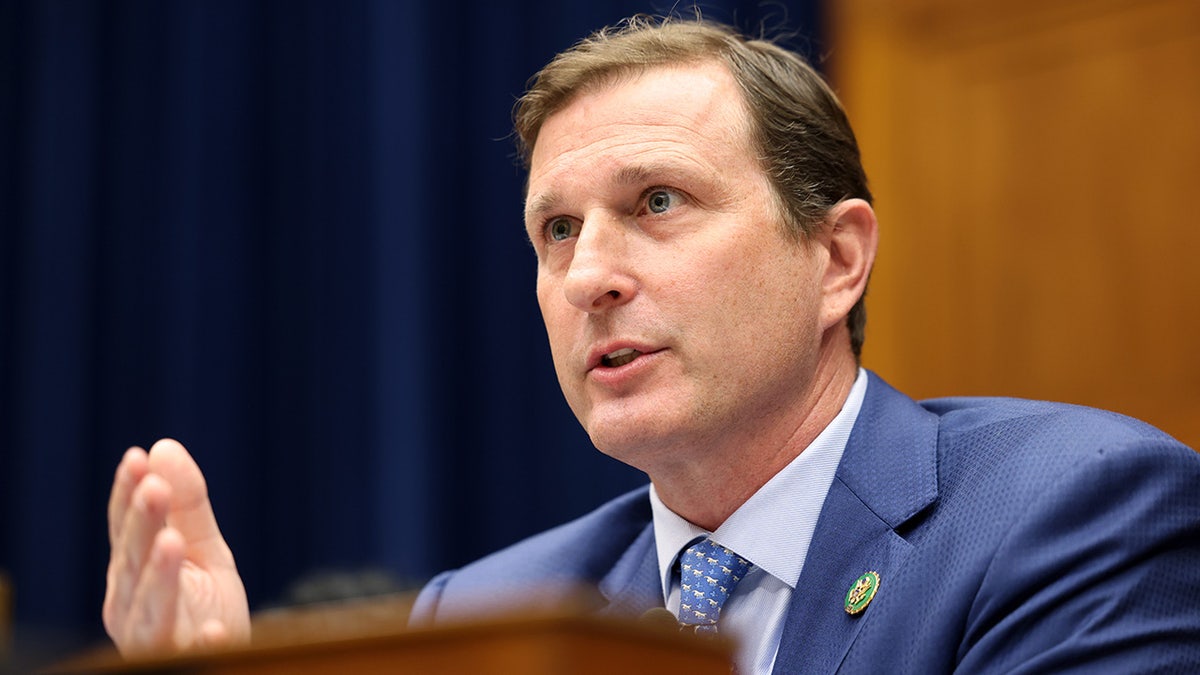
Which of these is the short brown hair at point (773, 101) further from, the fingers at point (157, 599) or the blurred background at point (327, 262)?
the blurred background at point (327, 262)

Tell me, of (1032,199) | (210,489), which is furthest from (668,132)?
(210,489)

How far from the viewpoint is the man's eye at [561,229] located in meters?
2.18

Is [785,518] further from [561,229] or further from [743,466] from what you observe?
[561,229]

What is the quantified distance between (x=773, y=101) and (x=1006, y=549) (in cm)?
89

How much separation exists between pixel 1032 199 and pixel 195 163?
244 cm

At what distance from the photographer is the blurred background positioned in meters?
3.68

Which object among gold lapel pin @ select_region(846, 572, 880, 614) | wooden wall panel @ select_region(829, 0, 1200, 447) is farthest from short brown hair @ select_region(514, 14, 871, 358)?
wooden wall panel @ select_region(829, 0, 1200, 447)

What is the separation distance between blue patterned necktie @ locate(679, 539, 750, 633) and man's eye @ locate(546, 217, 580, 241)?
0.53 meters

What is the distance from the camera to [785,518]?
200 centimetres

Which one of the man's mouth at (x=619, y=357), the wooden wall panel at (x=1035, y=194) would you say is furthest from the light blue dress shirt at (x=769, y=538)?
the wooden wall panel at (x=1035, y=194)

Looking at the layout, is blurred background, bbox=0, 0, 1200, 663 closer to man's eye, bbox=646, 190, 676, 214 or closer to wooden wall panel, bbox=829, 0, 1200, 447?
wooden wall panel, bbox=829, 0, 1200, 447

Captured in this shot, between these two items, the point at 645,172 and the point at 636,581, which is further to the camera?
the point at 636,581

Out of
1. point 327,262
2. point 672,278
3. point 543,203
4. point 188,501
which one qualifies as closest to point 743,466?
point 672,278

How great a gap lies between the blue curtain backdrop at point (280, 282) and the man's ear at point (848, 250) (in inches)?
68.4
